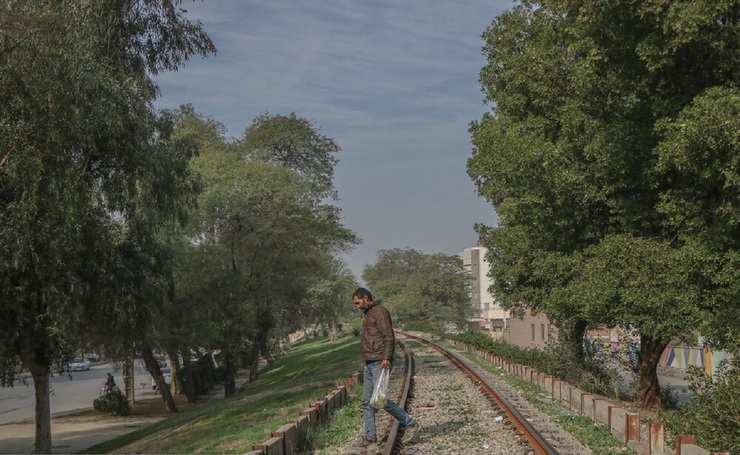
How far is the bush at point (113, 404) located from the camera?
38.5 m

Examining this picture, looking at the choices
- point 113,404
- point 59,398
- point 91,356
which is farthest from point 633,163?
point 91,356

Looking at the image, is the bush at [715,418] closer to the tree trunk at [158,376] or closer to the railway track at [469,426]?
the railway track at [469,426]

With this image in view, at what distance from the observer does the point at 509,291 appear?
1131 inches

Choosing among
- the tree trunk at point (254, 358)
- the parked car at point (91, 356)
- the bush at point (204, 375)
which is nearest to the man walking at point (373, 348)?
the parked car at point (91, 356)

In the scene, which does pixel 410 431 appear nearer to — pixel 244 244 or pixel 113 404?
pixel 244 244

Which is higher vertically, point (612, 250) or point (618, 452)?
point (612, 250)

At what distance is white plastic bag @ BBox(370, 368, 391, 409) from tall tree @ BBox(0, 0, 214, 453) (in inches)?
346

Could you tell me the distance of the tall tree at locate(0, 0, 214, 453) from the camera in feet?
52.5

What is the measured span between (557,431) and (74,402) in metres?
43.3

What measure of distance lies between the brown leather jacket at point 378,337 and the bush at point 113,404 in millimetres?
31605

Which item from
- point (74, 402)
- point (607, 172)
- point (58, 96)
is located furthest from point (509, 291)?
point (74, 402)

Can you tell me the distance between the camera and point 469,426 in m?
12.1

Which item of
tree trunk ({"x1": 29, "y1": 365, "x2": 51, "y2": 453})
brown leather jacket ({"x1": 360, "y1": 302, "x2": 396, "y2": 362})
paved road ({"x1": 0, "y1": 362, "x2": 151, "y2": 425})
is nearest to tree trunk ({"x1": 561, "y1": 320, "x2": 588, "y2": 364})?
brown leather jacket ({"x1": 360, "y1": 302, "x2": 396, "y2": 362})

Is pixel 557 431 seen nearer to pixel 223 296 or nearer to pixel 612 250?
pixel 612 250
